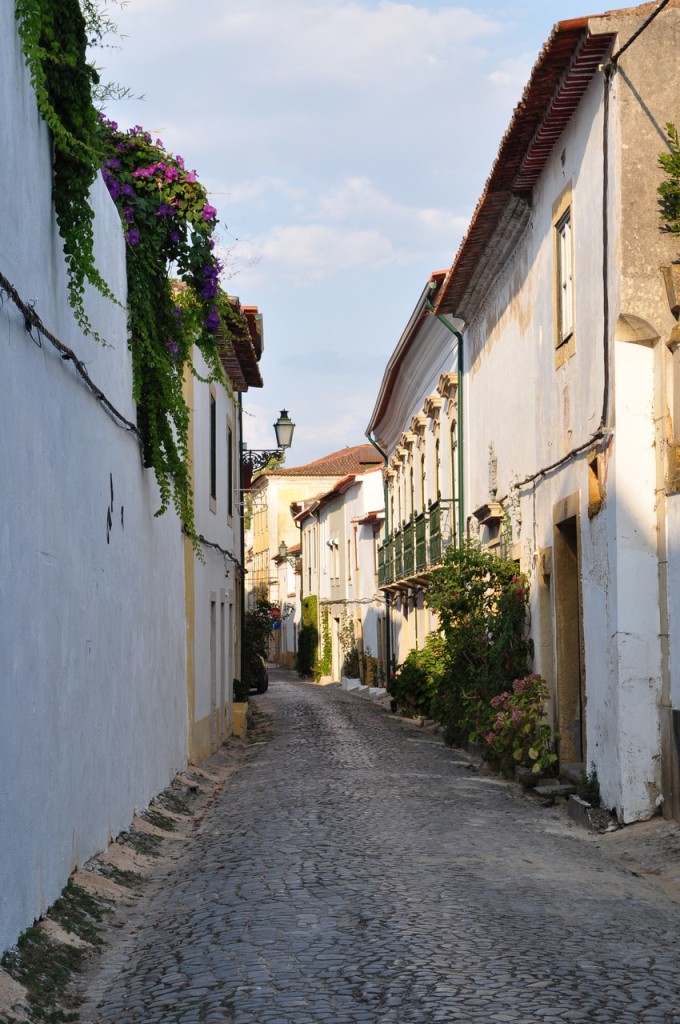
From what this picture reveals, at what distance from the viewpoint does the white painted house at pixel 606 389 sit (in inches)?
392

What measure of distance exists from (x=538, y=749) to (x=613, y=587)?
2.99 meters

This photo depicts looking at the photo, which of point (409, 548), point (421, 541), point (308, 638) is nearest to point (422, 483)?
point (421, 541)

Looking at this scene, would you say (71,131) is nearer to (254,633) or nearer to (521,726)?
(521,726)

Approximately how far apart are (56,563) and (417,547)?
18947mm

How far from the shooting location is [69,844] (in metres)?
7.07

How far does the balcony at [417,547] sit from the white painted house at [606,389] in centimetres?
537

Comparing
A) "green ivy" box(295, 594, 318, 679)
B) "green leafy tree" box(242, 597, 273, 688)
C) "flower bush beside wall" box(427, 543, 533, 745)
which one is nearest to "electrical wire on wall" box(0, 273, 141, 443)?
"flower bush beside wall" box(427, 543, 533, 745)

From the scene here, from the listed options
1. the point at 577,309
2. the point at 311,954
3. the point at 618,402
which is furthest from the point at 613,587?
the point at 311,954

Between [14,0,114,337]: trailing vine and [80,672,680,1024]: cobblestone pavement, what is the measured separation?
329cm

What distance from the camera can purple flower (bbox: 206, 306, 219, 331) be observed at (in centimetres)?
1133

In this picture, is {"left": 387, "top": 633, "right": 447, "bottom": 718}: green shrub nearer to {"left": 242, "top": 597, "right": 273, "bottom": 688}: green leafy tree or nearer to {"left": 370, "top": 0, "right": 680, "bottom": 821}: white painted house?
{"left": 242, "top": 597, "right": 273, "bottom": 688}: green leafy tree

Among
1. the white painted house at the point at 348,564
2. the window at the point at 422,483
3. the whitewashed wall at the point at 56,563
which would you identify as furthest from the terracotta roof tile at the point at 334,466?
the whitewashed wall at the point at 56,563

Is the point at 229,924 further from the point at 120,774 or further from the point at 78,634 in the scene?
the point at 120,774

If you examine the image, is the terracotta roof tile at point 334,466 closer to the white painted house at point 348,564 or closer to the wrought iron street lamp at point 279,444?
the white painted house at point 348,564
